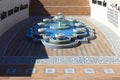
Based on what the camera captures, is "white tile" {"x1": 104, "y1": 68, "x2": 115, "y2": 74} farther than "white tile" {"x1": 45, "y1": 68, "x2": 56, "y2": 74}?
No

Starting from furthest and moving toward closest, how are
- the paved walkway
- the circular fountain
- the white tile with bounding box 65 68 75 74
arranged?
the circular fountain → the paved walkway → the white tile with bounding box 65 68 75 74

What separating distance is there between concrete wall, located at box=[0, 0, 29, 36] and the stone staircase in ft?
7.62

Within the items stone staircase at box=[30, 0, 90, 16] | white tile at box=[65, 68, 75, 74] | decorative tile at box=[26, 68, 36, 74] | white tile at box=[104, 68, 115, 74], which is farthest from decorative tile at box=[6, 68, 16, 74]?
stone staircase at box=[30, 0, 90, 16]

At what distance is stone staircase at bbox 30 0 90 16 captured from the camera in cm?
5194

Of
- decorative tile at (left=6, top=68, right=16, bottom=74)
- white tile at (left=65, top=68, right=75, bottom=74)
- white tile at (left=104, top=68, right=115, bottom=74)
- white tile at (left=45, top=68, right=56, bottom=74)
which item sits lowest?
white tile at (left=104, top=68, right=115, bottom=74)

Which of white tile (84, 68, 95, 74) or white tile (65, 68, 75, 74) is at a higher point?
white tile (65, 68, 75, 74)

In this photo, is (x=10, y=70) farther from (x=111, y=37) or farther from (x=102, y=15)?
(x=102, y=15)

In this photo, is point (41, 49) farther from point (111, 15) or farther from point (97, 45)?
point (111, 15)

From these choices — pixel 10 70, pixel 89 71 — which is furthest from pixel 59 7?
pixel 89 71

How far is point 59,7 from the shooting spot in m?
52.4

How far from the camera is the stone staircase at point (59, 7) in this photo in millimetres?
51938

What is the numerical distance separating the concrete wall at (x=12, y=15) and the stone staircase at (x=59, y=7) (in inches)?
91.5

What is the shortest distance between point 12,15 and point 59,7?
12764 mm

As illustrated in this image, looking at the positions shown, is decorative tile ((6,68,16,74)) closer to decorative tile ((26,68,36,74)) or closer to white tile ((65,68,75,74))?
decorative tile ((26,68,36,74))
